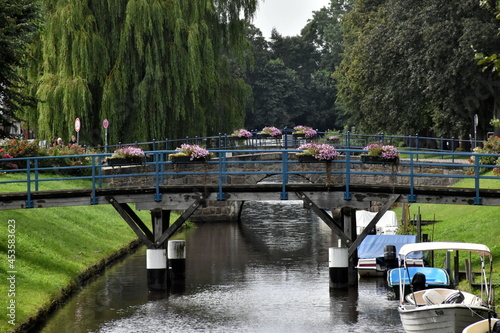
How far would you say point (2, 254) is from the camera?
27.4 meters

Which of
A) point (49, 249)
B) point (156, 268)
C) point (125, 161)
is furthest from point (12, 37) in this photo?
point (156, 268)

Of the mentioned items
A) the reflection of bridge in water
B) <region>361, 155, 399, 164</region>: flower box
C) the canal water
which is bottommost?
the canal water

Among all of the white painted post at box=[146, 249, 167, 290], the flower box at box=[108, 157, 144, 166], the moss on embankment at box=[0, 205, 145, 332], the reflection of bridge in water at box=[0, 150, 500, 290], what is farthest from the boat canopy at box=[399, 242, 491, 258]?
the flower box at box=[108, 157, 144, 166]

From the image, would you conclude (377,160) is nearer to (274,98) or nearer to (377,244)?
(377,244)

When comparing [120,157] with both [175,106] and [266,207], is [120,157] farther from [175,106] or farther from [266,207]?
[266,207]

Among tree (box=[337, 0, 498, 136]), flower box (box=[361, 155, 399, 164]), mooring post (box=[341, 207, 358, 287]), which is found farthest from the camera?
tree (box=[337, 0, 498, 136])

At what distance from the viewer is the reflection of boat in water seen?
31359mm

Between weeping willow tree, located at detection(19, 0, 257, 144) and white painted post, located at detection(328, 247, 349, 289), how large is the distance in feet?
69.8

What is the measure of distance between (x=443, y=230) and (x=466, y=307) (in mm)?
18741

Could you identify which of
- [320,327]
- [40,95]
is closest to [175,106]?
[40,95]

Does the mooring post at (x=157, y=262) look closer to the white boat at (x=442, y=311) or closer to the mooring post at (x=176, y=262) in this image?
the mooring post at (x=176, y=262)

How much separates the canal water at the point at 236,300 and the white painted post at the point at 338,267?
1.23 feet

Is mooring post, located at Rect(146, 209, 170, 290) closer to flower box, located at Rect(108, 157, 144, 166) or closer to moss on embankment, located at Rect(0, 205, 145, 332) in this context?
flower box, located at Rect(108, 157, 144, 166)

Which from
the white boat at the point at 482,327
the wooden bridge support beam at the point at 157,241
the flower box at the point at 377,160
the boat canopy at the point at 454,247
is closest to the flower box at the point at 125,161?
the wooden bridge support beam at the point at 157,241
